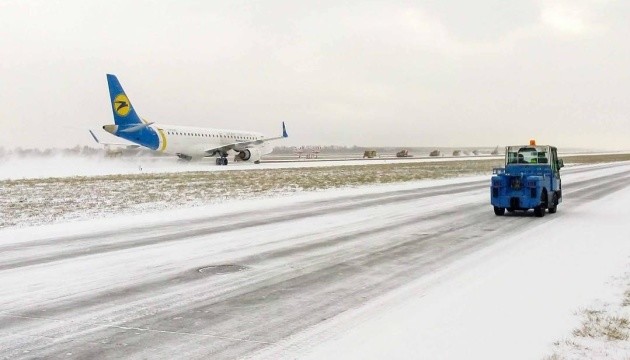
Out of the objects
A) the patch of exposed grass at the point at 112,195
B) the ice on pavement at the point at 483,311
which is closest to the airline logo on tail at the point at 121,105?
the patch of exposed grass at the point at 112,195

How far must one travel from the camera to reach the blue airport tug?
16422mm

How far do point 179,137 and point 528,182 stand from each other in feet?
135

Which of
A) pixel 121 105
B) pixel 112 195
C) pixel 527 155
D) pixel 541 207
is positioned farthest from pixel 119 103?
pixel 541 207

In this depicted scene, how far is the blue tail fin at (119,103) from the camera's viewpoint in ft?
160

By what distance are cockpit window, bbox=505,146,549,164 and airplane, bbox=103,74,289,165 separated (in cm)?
3738

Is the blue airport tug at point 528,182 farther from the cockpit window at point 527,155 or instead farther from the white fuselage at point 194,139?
the white fuselage at point 194,139

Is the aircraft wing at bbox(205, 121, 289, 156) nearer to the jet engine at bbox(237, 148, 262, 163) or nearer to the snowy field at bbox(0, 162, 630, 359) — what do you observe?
the jet engine at bbox(237, 148, 262, 163)

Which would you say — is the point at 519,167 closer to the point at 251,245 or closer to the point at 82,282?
the point at 251,245

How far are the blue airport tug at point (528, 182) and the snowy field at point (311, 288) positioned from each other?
3.09 ft

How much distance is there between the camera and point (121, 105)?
161ft

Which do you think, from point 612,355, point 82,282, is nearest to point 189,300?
point 82,282

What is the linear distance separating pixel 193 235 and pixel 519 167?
36.8 ft

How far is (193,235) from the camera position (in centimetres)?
1345

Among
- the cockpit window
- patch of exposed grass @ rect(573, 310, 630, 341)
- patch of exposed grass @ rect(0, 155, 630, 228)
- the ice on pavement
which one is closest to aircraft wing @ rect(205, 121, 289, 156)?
patch of exposed grass @ rect(0, 155, 630, 228)
